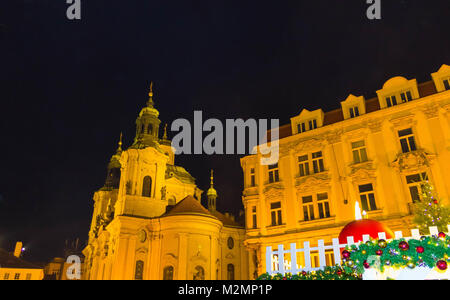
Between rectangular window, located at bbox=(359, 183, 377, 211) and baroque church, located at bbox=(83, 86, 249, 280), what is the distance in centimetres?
2018

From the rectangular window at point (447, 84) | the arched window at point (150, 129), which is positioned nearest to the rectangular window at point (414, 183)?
the rectangular window at point (447, 84)

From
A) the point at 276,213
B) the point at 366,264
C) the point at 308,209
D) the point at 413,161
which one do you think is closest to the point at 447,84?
the point at 413,161

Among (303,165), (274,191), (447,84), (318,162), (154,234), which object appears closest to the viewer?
(447,84)

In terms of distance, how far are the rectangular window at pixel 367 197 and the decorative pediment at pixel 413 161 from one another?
2.35 meters

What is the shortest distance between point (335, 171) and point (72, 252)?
9481cm

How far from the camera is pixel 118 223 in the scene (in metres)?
38.0

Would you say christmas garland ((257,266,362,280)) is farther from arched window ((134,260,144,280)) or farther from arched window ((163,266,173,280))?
arched window ((134,260,144,280))

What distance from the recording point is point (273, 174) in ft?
90.0

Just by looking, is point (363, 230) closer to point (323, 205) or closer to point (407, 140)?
point (323, 205)

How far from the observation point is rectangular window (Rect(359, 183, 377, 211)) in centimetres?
2241

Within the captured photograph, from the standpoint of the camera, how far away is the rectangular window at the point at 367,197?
22.4m

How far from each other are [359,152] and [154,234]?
82.8ft

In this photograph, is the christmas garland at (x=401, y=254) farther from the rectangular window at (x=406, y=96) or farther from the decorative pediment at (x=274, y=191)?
A: the rectangular window at (x=406, y=96)
